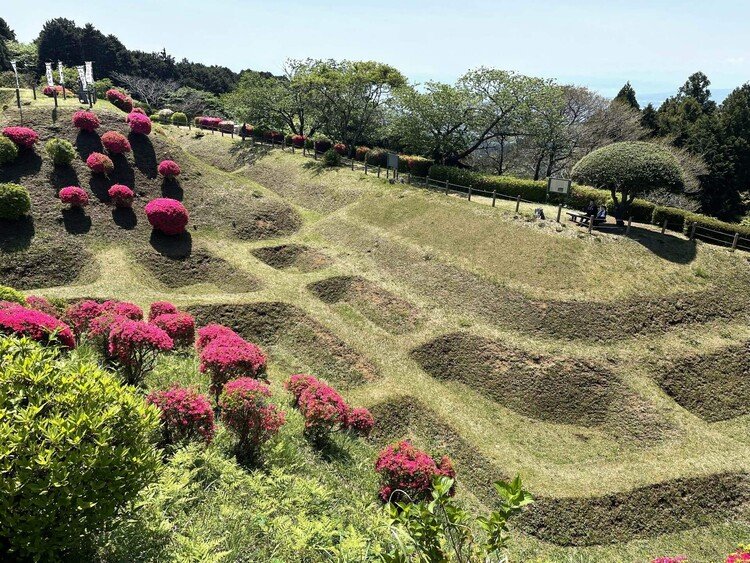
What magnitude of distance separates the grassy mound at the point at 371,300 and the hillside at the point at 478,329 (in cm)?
11

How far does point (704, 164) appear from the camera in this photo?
52.2 m

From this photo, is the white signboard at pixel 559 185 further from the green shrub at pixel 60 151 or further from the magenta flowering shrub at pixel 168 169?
the green shrub at pixel 60 151

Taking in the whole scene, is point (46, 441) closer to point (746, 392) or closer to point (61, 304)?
point (61, 304)

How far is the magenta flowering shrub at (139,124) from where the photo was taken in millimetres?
39406

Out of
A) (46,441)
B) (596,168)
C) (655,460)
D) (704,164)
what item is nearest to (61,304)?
(46,441)

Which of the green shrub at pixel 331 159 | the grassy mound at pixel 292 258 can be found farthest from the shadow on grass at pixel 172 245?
the green shrub at pixel 331 159

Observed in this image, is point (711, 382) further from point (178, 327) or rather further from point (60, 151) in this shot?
point (60, 151)

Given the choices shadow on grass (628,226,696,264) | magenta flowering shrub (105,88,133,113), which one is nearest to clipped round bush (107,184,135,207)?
magenta flowering shrub (105,88,133,113)

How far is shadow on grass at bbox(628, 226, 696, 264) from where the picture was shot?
2892cm

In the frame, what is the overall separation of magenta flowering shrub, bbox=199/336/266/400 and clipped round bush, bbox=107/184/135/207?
2228cm

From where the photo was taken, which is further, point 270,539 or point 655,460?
point 655,460

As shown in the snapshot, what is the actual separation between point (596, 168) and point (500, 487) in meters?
31.3

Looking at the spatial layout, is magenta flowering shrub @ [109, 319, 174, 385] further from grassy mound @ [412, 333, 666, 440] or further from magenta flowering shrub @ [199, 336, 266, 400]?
grassy mound @ [412, 333, 666, 440]

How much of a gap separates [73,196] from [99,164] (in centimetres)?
442
